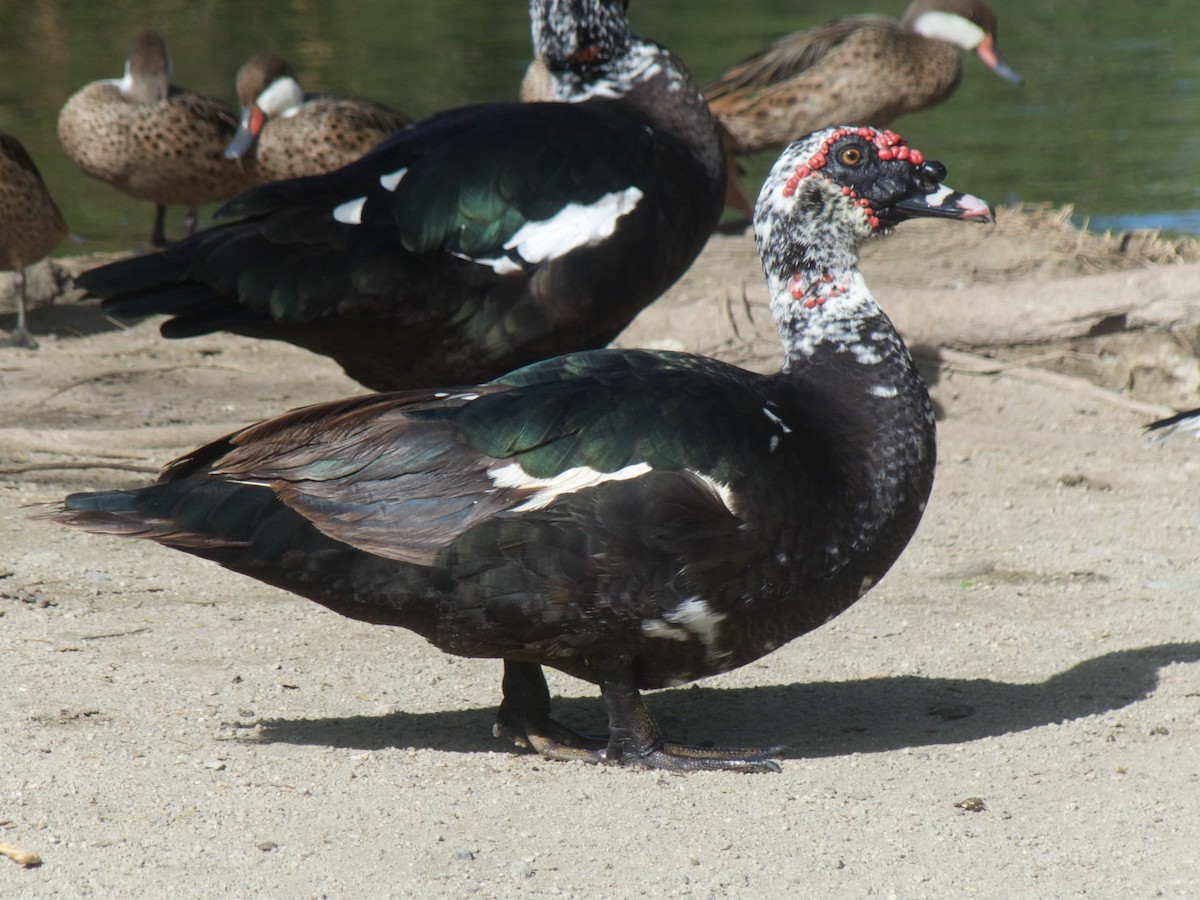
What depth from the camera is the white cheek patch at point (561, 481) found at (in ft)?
12.0

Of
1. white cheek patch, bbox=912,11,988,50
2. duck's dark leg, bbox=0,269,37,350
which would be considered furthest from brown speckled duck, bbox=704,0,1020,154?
duck's dark leg, bbox=0,269,37,350

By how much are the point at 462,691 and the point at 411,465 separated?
3.24 ft

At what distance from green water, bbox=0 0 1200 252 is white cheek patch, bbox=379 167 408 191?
645 centimetres

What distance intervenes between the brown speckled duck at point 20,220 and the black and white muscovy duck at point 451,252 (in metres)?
2.96

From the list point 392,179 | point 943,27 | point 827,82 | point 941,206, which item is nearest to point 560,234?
point 392,179

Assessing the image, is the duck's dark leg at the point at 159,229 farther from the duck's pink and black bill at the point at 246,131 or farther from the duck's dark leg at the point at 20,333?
the duck's dark leg at the point at 20,333

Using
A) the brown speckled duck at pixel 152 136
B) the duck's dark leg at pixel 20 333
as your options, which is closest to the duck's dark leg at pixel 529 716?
the duck's dark leg at pixel 20 333

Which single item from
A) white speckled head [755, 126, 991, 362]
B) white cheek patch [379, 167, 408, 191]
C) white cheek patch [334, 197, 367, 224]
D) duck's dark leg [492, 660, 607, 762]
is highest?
white speckled head [755, 126, 991, 362]

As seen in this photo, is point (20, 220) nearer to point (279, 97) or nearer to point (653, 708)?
point (279, 97)

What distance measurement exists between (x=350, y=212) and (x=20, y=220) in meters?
3.31

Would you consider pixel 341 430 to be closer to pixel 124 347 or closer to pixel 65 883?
pixel 65 883

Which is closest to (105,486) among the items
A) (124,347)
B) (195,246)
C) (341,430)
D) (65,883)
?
(195,246)

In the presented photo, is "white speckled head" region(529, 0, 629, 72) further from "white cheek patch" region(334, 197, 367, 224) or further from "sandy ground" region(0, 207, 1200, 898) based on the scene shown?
"sandy ground" region(0, 207, 1200, 898)

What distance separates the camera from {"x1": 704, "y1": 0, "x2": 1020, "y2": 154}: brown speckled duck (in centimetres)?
997
